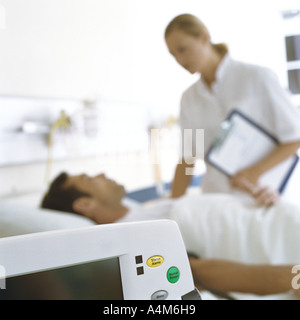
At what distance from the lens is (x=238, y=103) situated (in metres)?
0.58

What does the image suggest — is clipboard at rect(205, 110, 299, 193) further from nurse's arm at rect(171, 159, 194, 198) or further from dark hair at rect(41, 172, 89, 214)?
dark hair at rect(41, 172, 89, 214)

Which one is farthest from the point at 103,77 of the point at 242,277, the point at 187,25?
the point at 242,277

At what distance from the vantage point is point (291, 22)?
1.84 ft

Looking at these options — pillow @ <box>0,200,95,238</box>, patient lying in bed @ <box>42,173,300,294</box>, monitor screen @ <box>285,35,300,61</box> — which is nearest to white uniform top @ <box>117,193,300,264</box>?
patient lying in bed @ <box>42,173,300,294</box>

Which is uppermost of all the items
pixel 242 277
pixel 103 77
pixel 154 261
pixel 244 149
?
pixel 103 77

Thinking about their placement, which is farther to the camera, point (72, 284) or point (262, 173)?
point (262, 173)

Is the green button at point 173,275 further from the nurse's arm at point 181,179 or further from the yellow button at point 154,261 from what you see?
the nurse's arm at point 181,179

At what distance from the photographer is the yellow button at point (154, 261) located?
0.43m

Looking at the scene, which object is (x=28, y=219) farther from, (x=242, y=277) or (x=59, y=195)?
(x=242, y=277)

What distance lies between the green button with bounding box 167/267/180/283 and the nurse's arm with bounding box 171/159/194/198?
20cm

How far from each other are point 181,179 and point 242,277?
0.63ft

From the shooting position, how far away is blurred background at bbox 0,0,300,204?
566mm

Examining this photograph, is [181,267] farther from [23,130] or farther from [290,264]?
[23,130]

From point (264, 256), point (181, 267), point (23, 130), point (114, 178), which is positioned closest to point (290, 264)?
point (264, 256)
